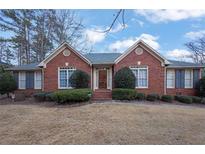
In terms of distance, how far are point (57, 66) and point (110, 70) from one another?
2.99 meters

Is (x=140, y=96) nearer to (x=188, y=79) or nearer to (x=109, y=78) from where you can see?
(x=109, y=78)

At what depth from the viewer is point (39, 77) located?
572 inches

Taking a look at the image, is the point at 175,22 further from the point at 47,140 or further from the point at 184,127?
the point at 47,140

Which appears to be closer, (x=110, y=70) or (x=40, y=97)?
(x=40, y=97)

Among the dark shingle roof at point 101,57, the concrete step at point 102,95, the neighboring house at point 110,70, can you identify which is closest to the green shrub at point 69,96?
the concrete step at point 102,95

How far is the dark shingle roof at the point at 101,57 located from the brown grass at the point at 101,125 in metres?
4.30

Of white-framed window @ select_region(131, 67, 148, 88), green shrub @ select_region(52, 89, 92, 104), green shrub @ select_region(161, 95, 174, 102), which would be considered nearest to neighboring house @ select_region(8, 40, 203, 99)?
white-framed window @ select_region(131, 67, 148, 88)

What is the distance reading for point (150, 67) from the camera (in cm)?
1411

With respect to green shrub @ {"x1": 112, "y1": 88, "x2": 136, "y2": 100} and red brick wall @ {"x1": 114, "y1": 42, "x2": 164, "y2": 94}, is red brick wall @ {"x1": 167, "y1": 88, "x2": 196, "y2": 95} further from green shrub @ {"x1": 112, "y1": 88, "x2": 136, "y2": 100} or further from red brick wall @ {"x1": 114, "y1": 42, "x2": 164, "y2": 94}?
green shrub @ {"x1": 112, "y1": 88, "x2": 136, "y2": 100}

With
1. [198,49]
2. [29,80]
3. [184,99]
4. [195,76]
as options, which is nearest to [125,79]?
[184,99]

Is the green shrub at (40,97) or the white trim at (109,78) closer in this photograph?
the green shrub at (40,97)

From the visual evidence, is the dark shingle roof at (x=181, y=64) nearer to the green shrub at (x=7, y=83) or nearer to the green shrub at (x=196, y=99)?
the green shrub at (x=196, y=99)

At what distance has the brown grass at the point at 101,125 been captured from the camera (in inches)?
275

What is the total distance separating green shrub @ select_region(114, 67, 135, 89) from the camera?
13383 millimetres
